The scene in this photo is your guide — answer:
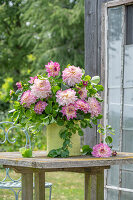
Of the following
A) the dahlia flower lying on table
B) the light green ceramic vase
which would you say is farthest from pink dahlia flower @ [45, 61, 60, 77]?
the light green ceramic vase

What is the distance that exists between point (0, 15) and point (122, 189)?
9651 mm

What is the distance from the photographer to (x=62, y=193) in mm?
5250

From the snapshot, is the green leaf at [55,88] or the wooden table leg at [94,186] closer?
the green leaf at [55,88]

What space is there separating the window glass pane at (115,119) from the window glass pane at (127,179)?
10.3 inches

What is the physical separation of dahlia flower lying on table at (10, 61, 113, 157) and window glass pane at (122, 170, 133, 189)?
1.19m

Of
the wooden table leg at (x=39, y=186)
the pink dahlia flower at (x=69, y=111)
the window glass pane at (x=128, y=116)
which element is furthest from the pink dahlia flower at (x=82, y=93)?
the window glass pane at (x=128, y=116)

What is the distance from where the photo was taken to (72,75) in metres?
2.31

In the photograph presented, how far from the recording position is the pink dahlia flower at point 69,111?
7.40 ft

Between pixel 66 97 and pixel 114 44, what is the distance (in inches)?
64.0

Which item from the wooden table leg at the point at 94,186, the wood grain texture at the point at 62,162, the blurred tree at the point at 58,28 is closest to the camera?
the wood grain texture at the point at 62,162

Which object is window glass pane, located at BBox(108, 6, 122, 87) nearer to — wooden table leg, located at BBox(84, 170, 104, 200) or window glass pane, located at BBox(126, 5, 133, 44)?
window glass pane, located at BBox(126, 5, 133, 44)

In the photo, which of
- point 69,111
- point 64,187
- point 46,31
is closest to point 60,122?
point 69,111

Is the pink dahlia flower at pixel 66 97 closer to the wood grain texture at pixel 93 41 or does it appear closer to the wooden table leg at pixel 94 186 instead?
the wooden table leg at pixel 94 186

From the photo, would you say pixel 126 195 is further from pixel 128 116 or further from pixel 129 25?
pixel 129 25
